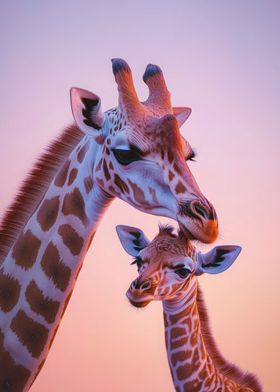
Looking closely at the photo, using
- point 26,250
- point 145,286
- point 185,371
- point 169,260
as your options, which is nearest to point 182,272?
point 169,260

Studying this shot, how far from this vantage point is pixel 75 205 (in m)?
1.07

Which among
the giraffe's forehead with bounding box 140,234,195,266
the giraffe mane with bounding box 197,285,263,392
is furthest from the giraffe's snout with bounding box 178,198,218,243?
the giraffe mane with bounding box 197,285,263,392

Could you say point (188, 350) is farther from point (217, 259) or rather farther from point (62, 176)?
point (62, 176)

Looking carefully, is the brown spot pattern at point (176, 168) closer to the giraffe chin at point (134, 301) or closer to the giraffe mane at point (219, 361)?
the giraffe chin at point (134, 301)

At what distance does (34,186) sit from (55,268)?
0.21 meters

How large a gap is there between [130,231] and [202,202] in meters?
0.67

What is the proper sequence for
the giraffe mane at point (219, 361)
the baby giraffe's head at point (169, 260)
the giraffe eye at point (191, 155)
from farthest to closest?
the giraffe mane at point (219, 361) < the baby giraffe's head at point (169, 260) < the giraffe eye at point (191, 155)

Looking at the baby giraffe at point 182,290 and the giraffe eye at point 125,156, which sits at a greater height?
the giraffe eye at point 125,156

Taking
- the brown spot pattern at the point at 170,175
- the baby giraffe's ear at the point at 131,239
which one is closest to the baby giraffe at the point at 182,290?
the baby giraffe's ear at the point at 131,239

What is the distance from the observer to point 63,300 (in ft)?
3.31

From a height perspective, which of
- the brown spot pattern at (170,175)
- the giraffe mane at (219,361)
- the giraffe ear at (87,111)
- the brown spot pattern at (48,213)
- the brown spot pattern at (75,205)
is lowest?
the giraffe mane at (219,361)

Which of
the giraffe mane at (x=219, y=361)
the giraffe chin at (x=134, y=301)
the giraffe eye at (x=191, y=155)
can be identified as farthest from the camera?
the giraffe mane at (x=219, y=361)

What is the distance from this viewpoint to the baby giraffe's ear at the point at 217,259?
142cm

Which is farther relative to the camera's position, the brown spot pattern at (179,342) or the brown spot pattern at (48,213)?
the brown spot pattern at (179,342)
